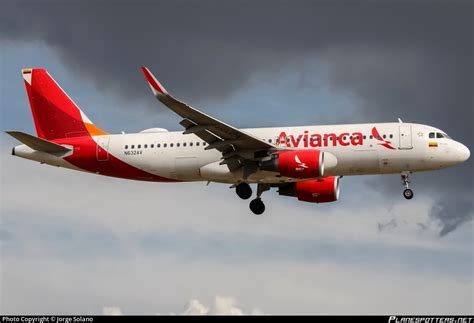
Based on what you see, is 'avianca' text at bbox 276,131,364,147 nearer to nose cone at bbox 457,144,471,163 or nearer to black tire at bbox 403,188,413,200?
black tire at bbox 403,188,413,200

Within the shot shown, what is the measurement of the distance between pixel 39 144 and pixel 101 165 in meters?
3.84

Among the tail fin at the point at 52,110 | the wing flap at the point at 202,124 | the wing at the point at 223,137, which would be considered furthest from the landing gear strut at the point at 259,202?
the tail fin at the point at 52,110

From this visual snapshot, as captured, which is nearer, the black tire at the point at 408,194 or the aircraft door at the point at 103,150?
the black tire at the point at 408,194

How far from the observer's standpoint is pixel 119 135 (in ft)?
203

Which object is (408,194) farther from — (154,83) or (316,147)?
(154,83)

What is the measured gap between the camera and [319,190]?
203 ft

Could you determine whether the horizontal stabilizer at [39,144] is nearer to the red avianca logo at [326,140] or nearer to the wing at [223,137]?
the wing at [223,137]

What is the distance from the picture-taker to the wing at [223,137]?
178 ft

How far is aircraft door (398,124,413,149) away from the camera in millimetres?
56500

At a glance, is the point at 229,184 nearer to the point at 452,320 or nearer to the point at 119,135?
the point at 119,135

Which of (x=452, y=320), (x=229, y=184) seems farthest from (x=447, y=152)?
(x=452, y=320)

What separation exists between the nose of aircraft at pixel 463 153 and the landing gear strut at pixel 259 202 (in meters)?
11.8

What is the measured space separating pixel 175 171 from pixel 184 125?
4907 millimetres

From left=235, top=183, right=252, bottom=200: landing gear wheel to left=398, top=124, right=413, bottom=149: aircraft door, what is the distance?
912cm
